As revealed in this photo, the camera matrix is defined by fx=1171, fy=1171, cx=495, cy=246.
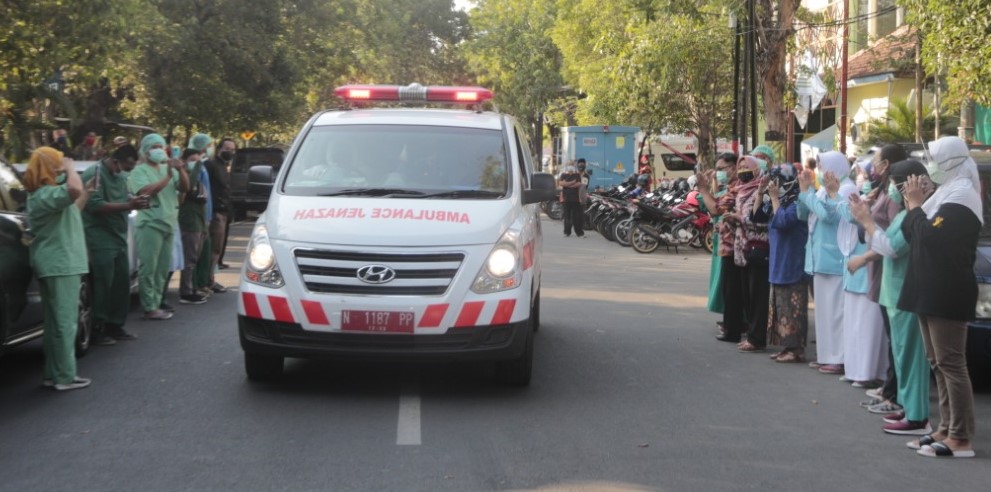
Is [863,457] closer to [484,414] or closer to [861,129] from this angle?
[484,414]

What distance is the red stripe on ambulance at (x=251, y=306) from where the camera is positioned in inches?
306

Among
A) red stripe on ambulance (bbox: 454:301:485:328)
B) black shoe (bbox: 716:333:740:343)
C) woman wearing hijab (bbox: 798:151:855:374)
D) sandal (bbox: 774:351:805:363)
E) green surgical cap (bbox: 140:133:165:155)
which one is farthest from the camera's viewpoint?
green surgical cap (bbox: 140:133:165:155)

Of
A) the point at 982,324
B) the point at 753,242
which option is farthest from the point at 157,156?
the point at 982,324

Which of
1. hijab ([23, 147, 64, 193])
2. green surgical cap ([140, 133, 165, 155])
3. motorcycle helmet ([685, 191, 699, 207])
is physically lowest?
motorcycle helmet ([685, 191, 699, 207])

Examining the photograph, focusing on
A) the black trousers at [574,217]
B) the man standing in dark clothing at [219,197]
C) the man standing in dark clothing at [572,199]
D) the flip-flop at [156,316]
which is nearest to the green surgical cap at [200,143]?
the man standing in dark clothing at [219,197]

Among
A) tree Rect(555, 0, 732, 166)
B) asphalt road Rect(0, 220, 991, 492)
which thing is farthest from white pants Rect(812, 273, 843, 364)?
tree Rect(555, 0, 732, 166)

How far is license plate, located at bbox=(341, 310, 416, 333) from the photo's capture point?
24.8 feet

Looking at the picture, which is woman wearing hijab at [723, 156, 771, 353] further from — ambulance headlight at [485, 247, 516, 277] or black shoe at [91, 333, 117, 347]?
black shoe at [91, 333, 117, 347]

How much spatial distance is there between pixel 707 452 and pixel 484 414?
5.09ft

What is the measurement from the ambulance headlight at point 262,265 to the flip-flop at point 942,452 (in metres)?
4.12

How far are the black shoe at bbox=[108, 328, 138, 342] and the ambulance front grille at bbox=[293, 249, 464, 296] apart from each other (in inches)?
136

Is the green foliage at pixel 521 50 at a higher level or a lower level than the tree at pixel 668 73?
higher

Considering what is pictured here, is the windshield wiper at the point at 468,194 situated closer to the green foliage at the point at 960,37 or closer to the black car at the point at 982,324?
the black car at the point at 982,324

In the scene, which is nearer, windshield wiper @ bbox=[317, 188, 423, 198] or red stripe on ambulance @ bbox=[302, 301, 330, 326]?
red stripe on ambulance @ bbox=[302, 301, 330, 326]
